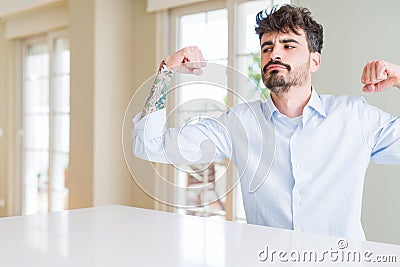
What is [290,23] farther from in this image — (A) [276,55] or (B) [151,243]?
(B) [151,243]

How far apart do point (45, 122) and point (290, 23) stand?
12.8 ft

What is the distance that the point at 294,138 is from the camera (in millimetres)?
1348

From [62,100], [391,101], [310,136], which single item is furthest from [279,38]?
[62,100]

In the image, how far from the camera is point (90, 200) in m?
3.69

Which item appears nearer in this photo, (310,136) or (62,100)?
(310,136)

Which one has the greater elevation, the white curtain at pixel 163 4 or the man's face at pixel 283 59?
the white curtain at pixel 163 4

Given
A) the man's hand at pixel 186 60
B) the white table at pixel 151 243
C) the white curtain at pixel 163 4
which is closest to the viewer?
the white table at pixel 151 243

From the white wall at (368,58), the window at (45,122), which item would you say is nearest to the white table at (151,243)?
the white wall at (368,58)

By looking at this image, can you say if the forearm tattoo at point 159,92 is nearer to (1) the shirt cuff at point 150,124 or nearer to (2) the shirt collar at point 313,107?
(1) the shirt cuff at point 150,124

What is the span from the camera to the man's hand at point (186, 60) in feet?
3.88

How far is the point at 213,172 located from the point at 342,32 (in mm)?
1608

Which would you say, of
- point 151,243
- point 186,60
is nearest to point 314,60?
point 186,60

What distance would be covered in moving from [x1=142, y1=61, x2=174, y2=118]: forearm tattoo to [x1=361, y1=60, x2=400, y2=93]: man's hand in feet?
1.61

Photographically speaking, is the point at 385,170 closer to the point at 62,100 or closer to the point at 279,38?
the point at 279,38
